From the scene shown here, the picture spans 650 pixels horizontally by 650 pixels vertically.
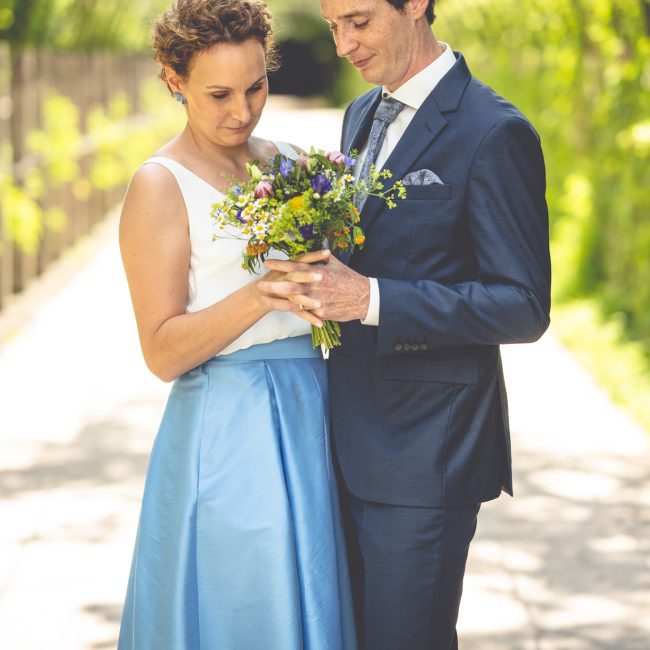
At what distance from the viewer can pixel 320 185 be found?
2643 millimetres

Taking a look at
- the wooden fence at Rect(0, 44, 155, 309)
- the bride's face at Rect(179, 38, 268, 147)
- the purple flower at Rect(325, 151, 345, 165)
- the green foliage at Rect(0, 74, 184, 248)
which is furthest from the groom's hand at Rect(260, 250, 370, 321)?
the wooden fence at Rect(0, 44, 155, 309)

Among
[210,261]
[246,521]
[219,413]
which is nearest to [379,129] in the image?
[210,261]

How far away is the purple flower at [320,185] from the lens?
2641 millimetres

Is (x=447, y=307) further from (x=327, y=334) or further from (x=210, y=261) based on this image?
(x=210, y=261)

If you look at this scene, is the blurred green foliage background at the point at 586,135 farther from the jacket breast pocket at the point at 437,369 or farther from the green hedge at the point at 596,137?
the jacket breast pocket at the point at 437,369

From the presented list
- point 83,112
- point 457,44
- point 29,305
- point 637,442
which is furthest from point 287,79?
point 637,442

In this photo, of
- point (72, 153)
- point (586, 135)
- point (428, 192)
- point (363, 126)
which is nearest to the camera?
point (428, 192)

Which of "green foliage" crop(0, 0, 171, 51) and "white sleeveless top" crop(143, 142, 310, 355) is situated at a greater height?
"green foliage" crop(0, 0, 171, 51)

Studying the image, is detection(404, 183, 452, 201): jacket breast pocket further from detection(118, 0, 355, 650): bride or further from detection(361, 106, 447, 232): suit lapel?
detection(118, 0, 355, 650): bride

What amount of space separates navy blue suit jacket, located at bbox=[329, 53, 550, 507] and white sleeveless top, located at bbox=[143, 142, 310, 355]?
0.23 m

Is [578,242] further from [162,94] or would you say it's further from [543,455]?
[162,94]

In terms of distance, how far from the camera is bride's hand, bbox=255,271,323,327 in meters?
2.70

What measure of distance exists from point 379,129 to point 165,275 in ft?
2.32

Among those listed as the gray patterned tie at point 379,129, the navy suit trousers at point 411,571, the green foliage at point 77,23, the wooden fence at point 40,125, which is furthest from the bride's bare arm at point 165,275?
the wooden fence at point 40,125
